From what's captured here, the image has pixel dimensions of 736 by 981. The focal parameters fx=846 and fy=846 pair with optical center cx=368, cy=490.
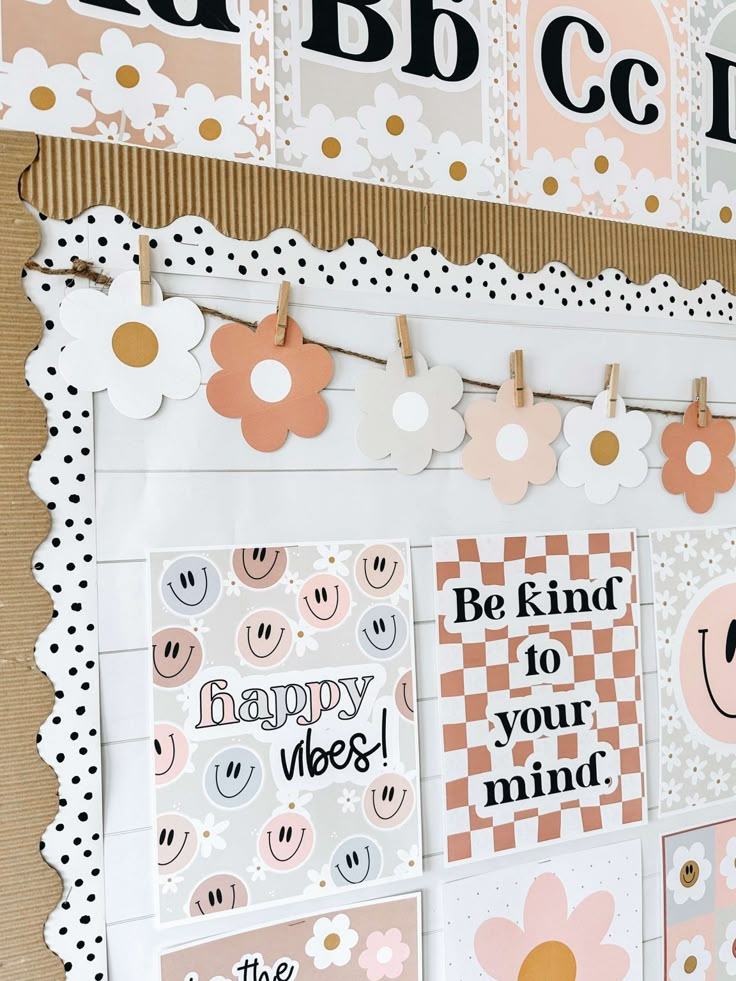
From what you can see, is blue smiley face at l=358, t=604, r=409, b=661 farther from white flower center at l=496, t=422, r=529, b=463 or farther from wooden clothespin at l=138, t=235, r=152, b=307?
wooden clothespin at l=138, t=235, r=152, b=307

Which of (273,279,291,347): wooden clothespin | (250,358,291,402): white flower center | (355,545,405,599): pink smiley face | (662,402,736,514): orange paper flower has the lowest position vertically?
(355,545,405,599): pink smiley face

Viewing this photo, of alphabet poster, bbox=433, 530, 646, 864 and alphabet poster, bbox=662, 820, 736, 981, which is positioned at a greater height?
alphabet poster, bbox=433, 530, 646, 864

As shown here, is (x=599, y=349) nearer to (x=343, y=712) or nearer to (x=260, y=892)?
(x=343, y=712)

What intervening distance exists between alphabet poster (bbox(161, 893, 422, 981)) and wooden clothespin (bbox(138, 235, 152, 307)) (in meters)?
0.72

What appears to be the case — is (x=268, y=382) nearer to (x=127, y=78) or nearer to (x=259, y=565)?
(x=259, y=565)

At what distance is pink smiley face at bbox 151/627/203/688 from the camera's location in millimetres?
938

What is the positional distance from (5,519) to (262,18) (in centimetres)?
65

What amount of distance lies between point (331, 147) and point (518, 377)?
377mm

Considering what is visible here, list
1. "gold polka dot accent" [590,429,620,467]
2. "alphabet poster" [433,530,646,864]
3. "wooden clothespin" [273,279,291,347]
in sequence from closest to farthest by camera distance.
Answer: "wooden clothespin" [273,279,291,347] < "alphabet poster" [433,530,646,864] < "gold polka dot accent" [590,429,620,467]

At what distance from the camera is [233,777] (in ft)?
3.18

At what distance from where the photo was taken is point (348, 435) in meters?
1.04

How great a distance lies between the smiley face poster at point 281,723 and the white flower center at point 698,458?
50 centimetres

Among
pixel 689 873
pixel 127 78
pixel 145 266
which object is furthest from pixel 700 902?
pixel 127 78

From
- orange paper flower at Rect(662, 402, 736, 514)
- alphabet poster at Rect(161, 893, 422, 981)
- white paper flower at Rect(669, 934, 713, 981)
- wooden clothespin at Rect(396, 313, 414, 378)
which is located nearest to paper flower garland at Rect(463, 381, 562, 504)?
wooden clothespin at Rect(396, 313, 414, 378)
